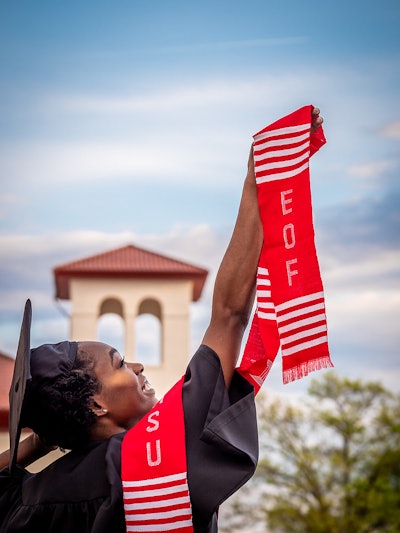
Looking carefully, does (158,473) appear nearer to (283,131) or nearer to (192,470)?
(192,470)

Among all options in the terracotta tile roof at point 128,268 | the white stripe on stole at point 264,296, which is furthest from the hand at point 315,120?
the terracotta tile roof at point 128,268

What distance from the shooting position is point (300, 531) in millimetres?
23969

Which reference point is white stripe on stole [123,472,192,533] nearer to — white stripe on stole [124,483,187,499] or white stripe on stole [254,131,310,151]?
white stripe on stole [124,483,187,499]

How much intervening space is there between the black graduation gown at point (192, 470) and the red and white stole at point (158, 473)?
0.09ft

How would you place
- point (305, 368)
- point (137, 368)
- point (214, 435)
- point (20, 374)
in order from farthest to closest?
point (137, 368) → point (20, 374) → point (305, 368) → point (214, 435)

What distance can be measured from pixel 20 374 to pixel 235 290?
1.95ft

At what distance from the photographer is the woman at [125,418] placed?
7.83ft

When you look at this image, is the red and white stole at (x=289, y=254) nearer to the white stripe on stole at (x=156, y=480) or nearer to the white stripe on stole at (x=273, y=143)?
the white stripe on stole at (x=273, y=143)

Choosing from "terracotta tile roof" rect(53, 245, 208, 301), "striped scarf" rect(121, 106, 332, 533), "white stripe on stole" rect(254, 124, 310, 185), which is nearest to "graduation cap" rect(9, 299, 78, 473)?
"striped scarf" rect(121, 106, 332, 533)

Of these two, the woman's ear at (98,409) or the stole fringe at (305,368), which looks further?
the woman's ear at (98,409)

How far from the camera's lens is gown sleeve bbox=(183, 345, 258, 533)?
2.37 m

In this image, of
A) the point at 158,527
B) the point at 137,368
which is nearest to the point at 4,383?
the point at 137,368

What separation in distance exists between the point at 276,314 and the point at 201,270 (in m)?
18.5

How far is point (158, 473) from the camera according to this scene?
2.42 m
